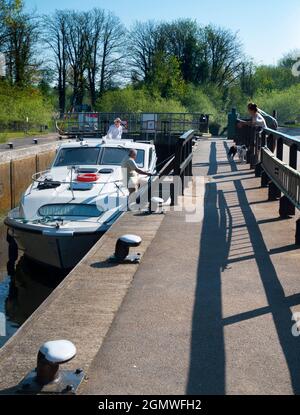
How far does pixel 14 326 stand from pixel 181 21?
6776 centimetres

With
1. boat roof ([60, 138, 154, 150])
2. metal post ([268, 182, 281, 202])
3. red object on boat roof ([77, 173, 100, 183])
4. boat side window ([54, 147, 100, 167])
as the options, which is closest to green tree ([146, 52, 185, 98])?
boat roof ([60, 138, 154, 150])

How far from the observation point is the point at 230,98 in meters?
78.8

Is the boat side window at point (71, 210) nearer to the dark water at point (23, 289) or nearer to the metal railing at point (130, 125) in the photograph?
the dark water at point (23, 289)

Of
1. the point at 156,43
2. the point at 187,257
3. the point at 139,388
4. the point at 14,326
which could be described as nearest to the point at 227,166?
the point at 14,326

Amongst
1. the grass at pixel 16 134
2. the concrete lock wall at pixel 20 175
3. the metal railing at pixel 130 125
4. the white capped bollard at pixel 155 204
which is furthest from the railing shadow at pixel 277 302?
the metal railing at pixel 130 125

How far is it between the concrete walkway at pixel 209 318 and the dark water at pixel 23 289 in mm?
3882

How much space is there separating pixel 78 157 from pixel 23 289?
398 cm

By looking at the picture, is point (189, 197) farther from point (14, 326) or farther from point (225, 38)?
point (225, 38)

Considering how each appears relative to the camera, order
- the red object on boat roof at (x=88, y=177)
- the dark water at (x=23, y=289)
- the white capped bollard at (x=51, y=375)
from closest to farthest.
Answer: the white capped bollard at (x=51, y=375), the dark water at (x=23, y=289), the red object on boat roof at (x=88, y=177)

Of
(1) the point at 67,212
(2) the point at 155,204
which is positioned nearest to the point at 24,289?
(1) the point at 67,212

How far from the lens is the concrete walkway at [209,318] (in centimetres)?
422

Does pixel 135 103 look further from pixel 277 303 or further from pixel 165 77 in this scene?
pixel 277 303

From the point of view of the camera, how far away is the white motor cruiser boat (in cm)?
1192

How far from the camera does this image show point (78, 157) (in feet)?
51.2
